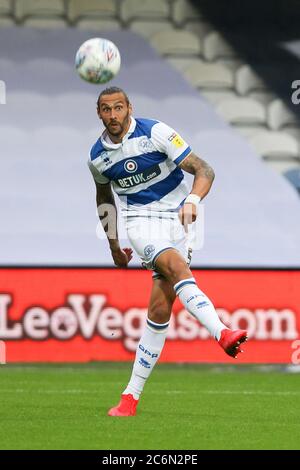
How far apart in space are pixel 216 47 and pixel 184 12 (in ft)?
2.12

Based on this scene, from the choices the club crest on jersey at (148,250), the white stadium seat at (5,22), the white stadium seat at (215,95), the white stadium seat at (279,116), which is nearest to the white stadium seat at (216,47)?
the white stadium seat at (215,95)

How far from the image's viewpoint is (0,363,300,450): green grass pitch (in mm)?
6387

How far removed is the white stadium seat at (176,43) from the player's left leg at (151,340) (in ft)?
31.1

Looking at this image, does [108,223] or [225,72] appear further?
[225,72]

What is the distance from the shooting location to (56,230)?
16.0 meters

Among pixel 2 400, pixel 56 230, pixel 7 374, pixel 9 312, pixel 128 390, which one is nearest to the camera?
pixel 128 390

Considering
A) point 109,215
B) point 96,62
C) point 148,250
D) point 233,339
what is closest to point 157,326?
point 148,250

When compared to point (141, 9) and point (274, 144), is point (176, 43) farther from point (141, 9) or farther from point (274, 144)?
point (274, 144)

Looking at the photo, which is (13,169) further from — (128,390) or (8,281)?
(128,390)

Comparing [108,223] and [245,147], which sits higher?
[245,147]

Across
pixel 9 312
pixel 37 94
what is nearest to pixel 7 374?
pixel 9 312

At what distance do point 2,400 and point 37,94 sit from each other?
A: 832 cm

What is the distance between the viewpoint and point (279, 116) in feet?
55.8

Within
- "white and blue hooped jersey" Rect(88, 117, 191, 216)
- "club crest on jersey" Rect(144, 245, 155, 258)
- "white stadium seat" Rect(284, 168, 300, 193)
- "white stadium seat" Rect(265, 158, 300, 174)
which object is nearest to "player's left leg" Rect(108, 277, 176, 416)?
"club crest on jersey" Rect(144, 245, 155, 258)
